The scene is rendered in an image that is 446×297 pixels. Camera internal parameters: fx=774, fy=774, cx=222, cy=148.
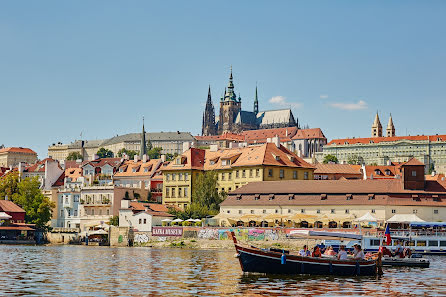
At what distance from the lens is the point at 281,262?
5000cm

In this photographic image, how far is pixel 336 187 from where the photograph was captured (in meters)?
98.8

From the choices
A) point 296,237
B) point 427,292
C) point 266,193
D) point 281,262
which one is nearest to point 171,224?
point 266,193

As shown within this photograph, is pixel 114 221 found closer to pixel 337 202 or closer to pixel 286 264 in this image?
pixel 337 202

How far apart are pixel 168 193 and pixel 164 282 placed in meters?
79.6

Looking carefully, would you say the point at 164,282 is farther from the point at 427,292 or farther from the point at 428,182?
the point at 428,182

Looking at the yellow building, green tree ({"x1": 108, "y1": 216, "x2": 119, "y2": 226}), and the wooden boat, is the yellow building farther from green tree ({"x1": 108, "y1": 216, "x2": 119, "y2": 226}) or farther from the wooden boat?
the wooden boat

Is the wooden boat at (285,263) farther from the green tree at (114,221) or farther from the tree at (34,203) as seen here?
the tree at (34,203)

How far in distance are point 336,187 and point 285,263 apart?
49947 mm

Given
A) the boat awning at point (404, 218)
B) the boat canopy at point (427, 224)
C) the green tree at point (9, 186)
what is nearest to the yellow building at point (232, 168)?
the green tree at point (9, 186)

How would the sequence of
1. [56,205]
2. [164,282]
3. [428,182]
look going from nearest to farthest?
[164,282]
[428,182]
[56,205]

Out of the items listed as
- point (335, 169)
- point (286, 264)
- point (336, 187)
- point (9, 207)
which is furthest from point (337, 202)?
point (9, 207)

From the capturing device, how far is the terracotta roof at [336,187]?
314ft

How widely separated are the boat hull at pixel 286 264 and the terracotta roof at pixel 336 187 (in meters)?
45.1

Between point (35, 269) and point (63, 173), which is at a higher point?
point (63, 173)
